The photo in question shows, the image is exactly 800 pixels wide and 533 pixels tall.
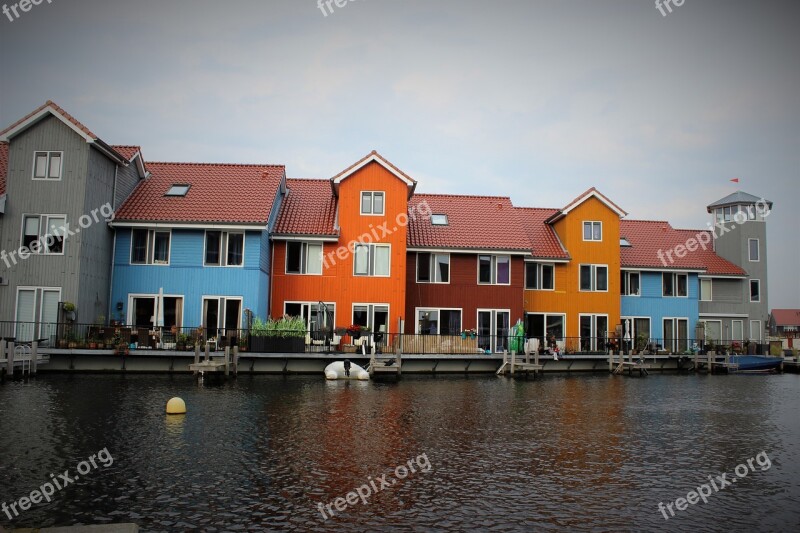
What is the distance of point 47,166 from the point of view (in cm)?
3077

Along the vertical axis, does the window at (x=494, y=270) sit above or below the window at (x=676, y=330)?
above

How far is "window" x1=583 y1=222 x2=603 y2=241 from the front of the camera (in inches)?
1635

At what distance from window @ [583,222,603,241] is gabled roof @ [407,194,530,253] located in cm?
475

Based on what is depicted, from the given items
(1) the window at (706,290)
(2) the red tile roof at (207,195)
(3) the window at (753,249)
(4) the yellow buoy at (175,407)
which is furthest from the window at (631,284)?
(4) the yellow buoy at (175,407)

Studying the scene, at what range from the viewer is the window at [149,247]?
33.2 m

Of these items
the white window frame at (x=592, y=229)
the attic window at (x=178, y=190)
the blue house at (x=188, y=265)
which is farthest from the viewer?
the white window frame at (x=592, y=229)

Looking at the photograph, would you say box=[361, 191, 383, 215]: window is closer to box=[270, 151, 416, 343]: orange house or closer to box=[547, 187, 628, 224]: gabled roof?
box=[270, 151, 416, 343]: orange house

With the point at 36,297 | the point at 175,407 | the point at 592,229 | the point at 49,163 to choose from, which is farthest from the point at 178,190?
the point at 592,229

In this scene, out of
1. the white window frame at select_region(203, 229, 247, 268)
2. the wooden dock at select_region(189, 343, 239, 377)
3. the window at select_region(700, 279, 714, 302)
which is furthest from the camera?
the window at select_region(700, 279, 714, 302)

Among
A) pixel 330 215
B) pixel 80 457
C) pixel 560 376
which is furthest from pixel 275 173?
pixel 80 457

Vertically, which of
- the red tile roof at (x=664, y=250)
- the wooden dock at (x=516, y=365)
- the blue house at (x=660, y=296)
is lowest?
the wooden dock at (x=516, y=365)

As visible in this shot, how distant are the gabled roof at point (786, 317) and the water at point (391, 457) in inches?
4151

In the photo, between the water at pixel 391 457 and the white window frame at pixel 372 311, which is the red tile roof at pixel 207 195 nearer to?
the white window frame at pixel 372 311

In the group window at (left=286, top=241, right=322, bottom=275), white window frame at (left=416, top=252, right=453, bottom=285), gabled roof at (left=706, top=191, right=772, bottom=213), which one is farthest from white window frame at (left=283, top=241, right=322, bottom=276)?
gabled roof at (left=706, top=191, right=772, bottom=213)
